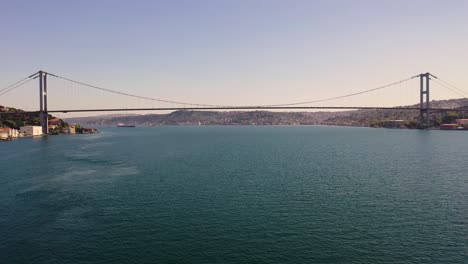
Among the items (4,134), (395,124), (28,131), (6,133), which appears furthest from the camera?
(395,124)

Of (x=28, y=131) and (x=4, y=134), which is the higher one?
(x=28, y=131)

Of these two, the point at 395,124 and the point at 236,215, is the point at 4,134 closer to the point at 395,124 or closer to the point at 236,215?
the point at 236,215

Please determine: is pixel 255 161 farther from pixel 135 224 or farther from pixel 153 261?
pixel 153 261

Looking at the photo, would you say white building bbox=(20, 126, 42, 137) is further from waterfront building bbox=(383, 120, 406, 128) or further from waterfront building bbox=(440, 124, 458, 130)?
waterfront building bbox=(383, 120, 406, 128)

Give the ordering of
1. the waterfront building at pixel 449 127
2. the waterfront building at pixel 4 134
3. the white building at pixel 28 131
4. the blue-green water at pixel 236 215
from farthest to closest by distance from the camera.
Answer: the waterfront building at pixel 449 127 < the white building at pixel 28 131 < the waterfront building at pixel 4 134 < the blue-green water at pixel 236 215

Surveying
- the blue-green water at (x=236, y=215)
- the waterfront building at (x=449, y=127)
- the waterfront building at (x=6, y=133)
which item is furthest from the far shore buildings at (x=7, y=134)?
the waterfront building at (x=449, y=127)

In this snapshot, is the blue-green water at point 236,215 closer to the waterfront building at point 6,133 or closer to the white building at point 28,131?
the waterfront building at point 6,133

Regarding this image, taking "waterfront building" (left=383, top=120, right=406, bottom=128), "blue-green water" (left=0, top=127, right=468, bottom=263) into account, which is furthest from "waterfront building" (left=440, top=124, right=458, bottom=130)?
"blue-green water" (left=0, top=127, right=468, bottom=263)

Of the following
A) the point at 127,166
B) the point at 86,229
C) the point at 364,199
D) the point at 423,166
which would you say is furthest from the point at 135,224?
the point at 423,166

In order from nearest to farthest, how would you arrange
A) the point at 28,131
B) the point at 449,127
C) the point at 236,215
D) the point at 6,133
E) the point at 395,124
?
1. the point at 236,215
2. the point at 6,133
3. the point at 28,131
4. the point at 449,127
5. the point at 395,124

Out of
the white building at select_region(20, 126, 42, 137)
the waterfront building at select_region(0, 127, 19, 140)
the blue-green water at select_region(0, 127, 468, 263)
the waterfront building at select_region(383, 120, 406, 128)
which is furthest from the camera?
the waterfront building at select_region(383, 120, 406, 128)

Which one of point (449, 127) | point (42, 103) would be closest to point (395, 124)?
point (449, 127)
